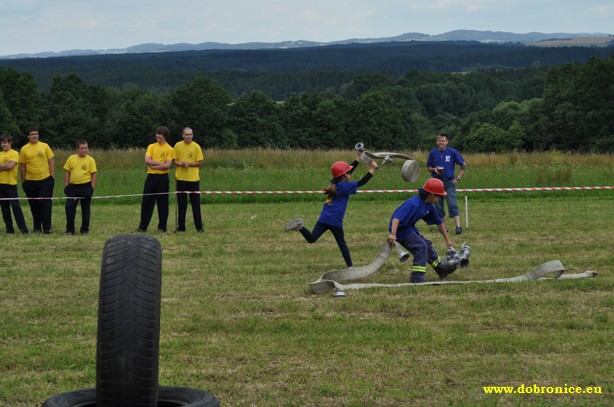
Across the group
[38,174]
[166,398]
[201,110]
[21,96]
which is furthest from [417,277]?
[201,110]

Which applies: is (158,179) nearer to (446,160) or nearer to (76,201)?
(76,201)

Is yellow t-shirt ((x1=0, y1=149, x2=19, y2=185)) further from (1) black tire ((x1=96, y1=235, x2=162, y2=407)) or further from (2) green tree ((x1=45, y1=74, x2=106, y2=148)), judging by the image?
(2) green tree ((x1=45, y1=74, x2=106, y2=148))

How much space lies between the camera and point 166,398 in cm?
636

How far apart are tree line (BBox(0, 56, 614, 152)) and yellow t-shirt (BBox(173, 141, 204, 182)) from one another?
70.6 metres

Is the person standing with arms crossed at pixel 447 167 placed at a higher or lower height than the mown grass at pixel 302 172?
higher

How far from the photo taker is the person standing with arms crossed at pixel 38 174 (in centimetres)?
1820

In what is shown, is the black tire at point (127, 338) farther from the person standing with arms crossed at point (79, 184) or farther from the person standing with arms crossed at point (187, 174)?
the person standing with arms crossed at point (79, 184)

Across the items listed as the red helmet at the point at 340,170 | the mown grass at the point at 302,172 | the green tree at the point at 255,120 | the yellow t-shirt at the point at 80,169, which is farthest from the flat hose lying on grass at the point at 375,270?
the green tree at the point at 255,120

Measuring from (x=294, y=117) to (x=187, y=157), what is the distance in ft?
299

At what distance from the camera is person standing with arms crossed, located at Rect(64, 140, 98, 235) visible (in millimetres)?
17953

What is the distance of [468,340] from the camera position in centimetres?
921

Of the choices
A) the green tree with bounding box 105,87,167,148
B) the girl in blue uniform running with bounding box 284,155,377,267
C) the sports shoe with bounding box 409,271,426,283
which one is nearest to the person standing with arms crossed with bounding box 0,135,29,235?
the girl in blue uniform running with bounding box 284,155,377,267

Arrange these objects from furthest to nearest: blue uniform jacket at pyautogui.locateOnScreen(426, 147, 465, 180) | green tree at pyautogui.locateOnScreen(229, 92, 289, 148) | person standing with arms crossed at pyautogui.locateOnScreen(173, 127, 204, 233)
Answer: green tree at pyautogui.locateOnScreen(229, 92, 289, 148)
person standing with arms crossed at pyautogui.locateOnScreen(173, 127, 204, 233)
blue uniform jacket at pyautogui.locateOnScreen(426, 147, 465, 180)

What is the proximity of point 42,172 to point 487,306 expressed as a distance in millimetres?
10005
